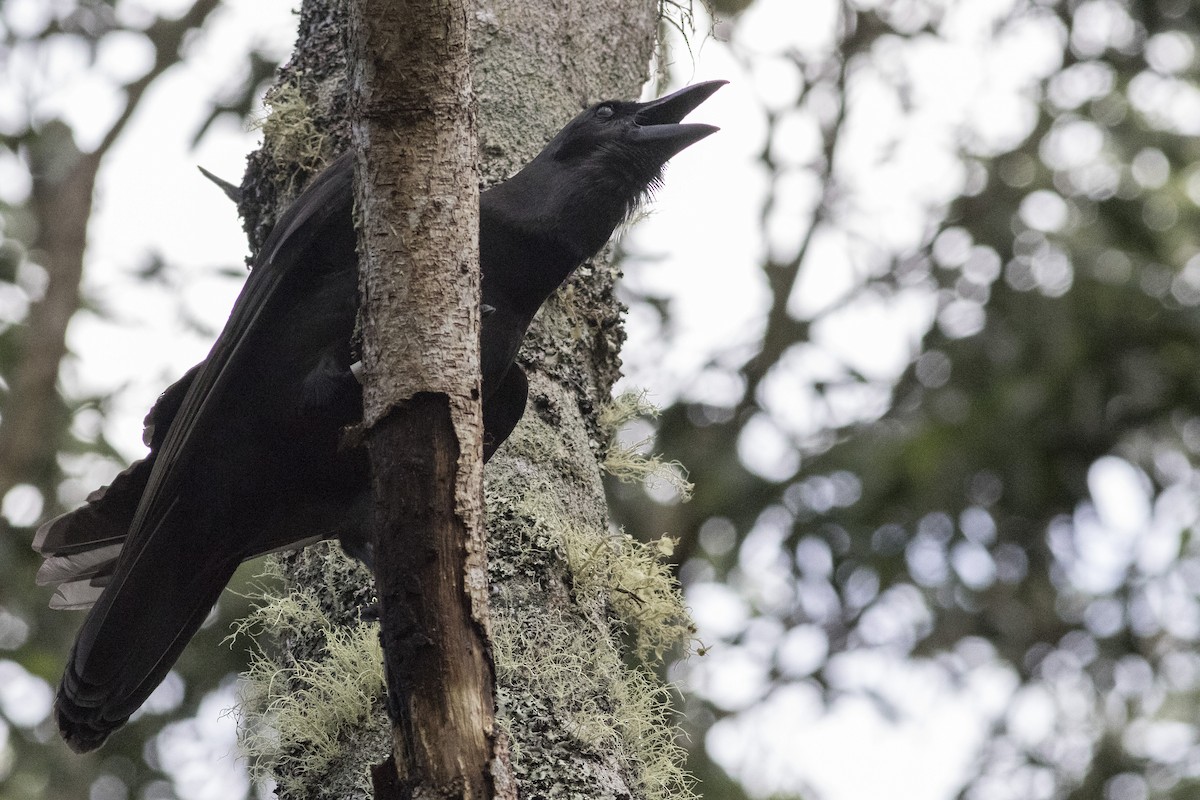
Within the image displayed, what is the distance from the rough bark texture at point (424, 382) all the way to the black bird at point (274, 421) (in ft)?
2.78

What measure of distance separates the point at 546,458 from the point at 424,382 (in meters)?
1.06

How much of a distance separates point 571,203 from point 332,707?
1.35 metres

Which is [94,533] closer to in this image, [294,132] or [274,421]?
[274,421]

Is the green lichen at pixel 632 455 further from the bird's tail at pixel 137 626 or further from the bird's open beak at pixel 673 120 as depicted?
the bird's tail at pixel 137 626

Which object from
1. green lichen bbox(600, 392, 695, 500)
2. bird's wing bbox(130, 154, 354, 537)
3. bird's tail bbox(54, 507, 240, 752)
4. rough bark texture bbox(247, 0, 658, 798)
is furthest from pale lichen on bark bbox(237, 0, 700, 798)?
bird's wing bbox(130, 154, 354, 537)

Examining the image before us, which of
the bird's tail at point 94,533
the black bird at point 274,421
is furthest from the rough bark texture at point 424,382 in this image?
the bird's tail at point 94,533

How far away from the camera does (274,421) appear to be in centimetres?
304

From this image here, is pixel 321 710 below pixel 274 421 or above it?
below

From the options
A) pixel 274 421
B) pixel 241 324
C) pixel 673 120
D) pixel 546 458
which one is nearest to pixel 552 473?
pixel 546 458

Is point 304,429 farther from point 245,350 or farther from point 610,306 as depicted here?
point 610,306

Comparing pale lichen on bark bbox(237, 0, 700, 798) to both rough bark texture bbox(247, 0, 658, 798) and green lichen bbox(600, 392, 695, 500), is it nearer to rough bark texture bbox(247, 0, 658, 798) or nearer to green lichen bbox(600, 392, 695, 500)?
rough bark texture bbox(247, 0, 658, 798)

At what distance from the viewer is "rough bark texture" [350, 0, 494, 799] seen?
5.79 feet

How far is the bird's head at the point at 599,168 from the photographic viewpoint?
313 centimetres

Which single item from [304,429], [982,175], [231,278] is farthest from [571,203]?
[982,175]
